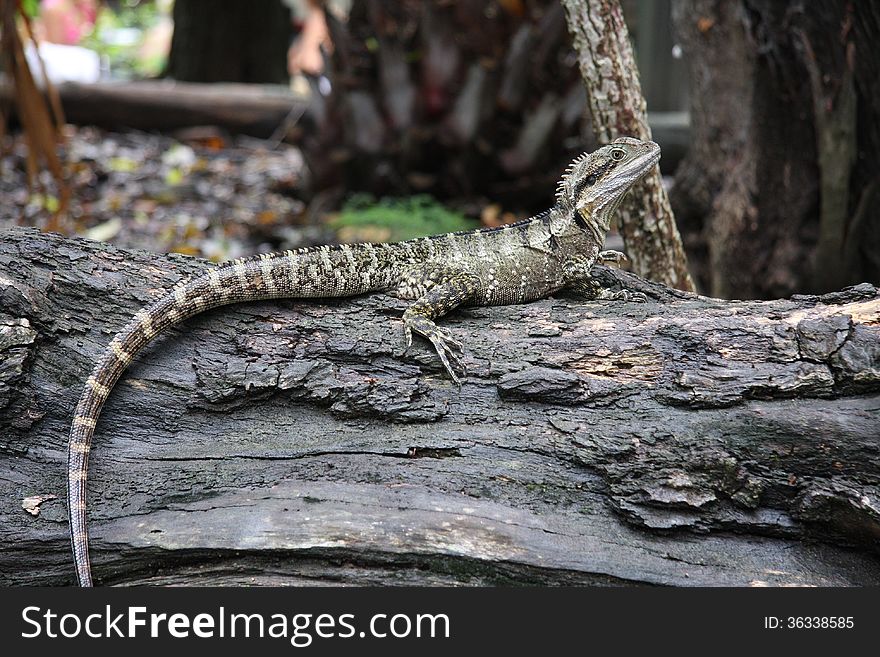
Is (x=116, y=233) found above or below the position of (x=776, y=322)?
above

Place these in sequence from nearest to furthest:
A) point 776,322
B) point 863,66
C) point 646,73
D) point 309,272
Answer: point 776,322 < point 309,272 < point 863,66 < point 646,73

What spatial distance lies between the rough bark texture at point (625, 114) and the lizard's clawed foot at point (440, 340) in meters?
1.66

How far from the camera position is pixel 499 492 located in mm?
3359

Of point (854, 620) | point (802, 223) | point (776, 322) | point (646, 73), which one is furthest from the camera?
point (646, 73)

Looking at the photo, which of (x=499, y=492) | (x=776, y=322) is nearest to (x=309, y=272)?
(x=499, y=492)

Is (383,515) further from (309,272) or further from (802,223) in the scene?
(802,223)

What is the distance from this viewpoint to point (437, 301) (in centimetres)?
387

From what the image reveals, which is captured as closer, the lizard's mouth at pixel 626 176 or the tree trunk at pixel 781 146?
the lizard's mouth at pixel 626 176

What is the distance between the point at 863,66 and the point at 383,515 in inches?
180

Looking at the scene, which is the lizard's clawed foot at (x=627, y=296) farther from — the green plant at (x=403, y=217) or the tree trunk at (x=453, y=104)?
the tree trunk at (x=453, y=104)

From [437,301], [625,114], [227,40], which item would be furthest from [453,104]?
[227,40]

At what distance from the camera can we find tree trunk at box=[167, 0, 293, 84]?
40.5 ft

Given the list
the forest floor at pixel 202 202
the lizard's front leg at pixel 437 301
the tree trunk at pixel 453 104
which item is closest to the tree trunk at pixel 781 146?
the forest floor at pixel 202 202

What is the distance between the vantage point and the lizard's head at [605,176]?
419 cm
